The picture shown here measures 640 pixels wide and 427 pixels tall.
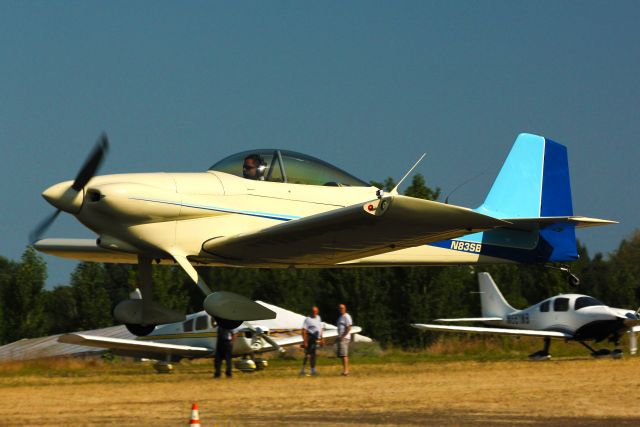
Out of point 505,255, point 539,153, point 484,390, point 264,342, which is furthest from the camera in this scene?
point 264,342

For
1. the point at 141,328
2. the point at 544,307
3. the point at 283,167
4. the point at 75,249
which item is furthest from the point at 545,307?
the point at 141,328

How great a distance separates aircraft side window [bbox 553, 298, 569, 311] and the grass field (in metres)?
4.44

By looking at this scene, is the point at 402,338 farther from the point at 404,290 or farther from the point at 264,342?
the point at 264,342

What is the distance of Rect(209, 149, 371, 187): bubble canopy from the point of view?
14.2m

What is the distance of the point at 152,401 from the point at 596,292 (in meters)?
50.0

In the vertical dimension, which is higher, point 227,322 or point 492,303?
point 492,303

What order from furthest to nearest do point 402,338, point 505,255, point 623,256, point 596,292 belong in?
point 623,256 → point 596,292 → point 402,338 → point 505,255

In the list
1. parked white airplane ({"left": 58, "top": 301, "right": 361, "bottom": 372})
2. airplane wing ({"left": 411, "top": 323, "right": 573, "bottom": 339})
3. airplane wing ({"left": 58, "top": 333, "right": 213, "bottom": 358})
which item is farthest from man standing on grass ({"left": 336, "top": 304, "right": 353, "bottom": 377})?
airplane wing ({"left": 58, "top": 333, "right": 213, "bottom": 358})

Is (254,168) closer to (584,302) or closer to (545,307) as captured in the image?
(584,302)

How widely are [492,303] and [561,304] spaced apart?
4082 millimetres

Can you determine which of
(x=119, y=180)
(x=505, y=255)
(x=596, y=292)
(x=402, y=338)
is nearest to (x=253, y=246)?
(x=119, y=180)

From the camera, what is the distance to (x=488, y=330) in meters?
22.2

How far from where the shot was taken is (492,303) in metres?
26.1

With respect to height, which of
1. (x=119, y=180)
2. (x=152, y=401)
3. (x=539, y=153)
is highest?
(x=539, y=153)
